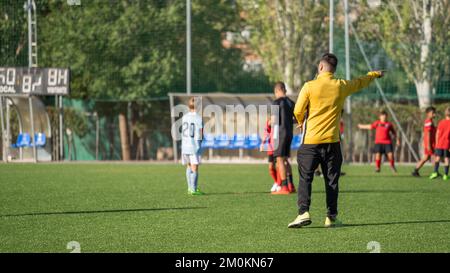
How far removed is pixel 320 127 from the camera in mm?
11984

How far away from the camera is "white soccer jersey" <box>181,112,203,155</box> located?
1805 centimetres

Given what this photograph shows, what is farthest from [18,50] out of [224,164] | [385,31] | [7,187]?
[7,187]

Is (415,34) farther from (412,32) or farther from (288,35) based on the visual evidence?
(288,35)

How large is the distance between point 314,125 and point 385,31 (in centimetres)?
2390

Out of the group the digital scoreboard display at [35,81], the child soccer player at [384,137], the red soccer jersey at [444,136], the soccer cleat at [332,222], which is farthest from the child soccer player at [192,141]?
the digital scoreboard display at [35,81]

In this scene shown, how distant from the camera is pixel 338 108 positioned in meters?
12.1

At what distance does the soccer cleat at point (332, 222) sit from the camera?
12.2 meters

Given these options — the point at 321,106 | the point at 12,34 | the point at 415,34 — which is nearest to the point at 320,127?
the point at 321,106

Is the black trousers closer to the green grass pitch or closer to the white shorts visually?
the green grass pitch

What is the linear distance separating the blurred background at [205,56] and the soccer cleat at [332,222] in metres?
21.6

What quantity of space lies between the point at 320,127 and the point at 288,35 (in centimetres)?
2772

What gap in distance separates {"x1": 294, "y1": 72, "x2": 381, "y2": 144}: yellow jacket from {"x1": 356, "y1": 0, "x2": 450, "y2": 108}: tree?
22860 mm

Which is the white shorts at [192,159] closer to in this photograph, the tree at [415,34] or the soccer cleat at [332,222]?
the soccer cleat at [332,222]

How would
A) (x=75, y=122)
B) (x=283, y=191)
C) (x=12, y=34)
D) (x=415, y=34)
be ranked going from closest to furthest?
(x=283, y=191), (x=415, y=34), (x=12, y=34), (x=75, y=122)
